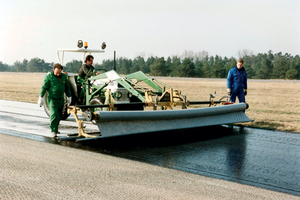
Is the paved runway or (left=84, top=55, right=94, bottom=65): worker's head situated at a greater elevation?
(left=84, top=55, right=94, bottom=65): worker's head

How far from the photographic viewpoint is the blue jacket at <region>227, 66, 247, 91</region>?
1088 cm

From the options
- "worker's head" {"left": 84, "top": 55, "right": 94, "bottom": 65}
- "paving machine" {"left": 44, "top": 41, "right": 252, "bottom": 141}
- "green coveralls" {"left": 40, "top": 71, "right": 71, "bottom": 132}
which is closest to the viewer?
"paving machine" {"left": 44, "top": 41, "right": 252, "bottom": 141}

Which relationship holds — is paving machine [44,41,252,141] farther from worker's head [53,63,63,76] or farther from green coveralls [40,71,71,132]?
worker's head [53,63,63,76]

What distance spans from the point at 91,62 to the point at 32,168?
5.12m

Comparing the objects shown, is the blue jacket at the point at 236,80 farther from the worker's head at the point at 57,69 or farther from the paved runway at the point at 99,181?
the paved runway at the point at 99,181

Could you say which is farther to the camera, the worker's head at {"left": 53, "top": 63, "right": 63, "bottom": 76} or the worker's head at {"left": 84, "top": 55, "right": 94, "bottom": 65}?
the worker's head at {"left": 84, "top": 55, "right": 94, "bottom": 65}

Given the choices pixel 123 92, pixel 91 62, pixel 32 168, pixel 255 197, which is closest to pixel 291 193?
pixel 255 197

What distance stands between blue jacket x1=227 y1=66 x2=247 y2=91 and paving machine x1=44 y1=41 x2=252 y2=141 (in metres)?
1.07

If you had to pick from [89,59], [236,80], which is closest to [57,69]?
[89,59]

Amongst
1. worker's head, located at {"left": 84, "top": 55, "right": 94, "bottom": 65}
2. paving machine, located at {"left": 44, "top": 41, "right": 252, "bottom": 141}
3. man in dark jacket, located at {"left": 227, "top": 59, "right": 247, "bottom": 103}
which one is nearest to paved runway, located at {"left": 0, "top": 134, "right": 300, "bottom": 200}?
paving machine, located at {"left": 44, "top": 41, "right": 252, "bottom": 141}

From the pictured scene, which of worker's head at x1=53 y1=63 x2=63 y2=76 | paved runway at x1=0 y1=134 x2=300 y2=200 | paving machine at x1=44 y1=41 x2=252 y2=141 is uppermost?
worker's head at x1=53 y1=63 x2=63 y2=76

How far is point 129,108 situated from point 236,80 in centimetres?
381

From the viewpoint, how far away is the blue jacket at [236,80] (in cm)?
1088

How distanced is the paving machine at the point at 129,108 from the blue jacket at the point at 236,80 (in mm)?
1071
